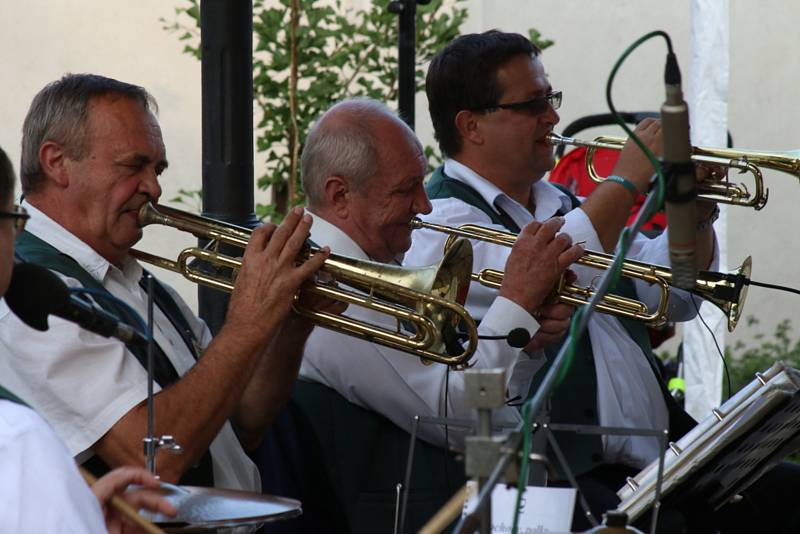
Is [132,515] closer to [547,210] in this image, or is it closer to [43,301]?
[43,301]

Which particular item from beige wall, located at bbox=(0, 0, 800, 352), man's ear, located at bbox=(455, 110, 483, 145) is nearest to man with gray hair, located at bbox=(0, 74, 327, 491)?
man's ear, located at bbox=(455, 110, 483, 145)

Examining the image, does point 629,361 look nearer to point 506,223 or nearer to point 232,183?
point 506,223

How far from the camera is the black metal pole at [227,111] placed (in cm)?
414

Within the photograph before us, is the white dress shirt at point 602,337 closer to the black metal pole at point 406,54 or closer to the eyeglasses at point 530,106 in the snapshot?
the eyeglasses at point 530,106

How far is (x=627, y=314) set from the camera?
3680mm

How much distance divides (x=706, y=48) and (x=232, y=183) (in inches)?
104

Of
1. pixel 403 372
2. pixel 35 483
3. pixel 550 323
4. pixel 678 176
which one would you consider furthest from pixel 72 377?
pixel 678 176

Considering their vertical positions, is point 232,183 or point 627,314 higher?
point 232,183

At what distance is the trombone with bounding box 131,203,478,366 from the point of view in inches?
126

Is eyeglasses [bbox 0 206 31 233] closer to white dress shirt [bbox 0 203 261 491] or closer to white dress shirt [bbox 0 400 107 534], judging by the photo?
white dress shirt [bbox 0 400 107 534]

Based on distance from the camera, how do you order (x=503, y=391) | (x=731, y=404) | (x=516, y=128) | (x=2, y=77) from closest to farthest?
(x=503, y=391), (x=731, y=404), (x=516, y=128), (x=2, y=77)

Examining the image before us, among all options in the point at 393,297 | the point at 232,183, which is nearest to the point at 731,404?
the point at 393,297

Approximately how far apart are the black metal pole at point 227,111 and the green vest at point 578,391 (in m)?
0.62

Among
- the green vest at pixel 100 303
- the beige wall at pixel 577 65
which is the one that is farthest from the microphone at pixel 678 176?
the beige wall at pixel 577 65
